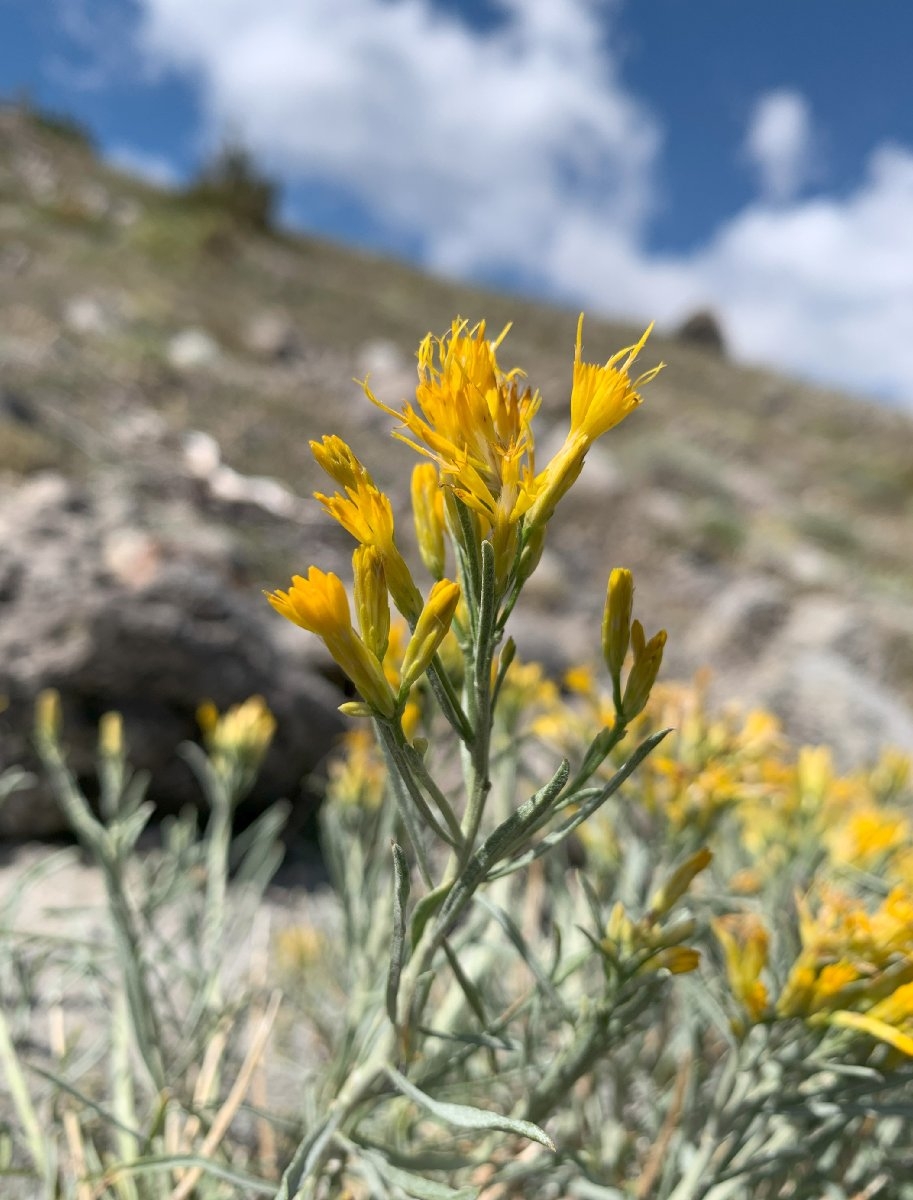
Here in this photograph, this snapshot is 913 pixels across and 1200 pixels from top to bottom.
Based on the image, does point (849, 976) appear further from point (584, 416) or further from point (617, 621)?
point (584, 416)

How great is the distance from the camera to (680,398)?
50.0 ft

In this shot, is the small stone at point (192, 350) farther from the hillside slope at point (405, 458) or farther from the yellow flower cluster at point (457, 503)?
the yellow flower cluster at point (457, 503)

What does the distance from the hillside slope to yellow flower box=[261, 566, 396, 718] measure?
163 mm

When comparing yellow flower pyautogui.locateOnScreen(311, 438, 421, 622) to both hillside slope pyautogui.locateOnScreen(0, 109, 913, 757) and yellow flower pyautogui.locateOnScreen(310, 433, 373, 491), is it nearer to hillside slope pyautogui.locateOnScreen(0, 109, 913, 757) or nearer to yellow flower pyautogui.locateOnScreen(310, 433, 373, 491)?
yellow flower pyautogui.locateOnScreen(310, 433, 373, 491)

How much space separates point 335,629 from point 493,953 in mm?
812

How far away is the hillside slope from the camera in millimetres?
4637

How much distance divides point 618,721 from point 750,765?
2.30 ft

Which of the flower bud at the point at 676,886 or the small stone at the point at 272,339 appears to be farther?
the small stone at the point at 272,339

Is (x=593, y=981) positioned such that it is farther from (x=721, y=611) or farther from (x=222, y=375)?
(x=222, y=375)

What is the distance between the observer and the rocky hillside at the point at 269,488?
2.30 m

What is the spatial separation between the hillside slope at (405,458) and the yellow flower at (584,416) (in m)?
0.18

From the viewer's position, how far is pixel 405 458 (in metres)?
6.69

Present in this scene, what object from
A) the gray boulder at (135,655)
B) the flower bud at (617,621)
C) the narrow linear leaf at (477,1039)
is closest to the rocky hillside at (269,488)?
the gray boulder at (135,655)

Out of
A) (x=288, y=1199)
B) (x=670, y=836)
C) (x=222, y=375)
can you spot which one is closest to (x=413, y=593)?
(x=288, y=1199)
